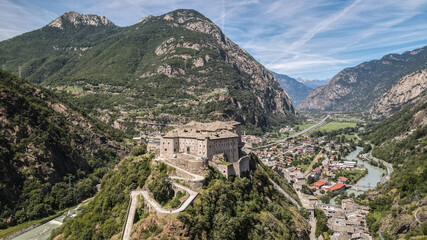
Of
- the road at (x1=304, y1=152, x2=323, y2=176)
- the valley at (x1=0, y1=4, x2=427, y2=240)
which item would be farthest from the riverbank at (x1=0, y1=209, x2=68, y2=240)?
the road at (x1=304, y1=152, x2=323, y2=176)

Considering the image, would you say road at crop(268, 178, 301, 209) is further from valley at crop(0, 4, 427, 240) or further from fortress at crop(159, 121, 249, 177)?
fortress at crop(159, 121, 249, 177)

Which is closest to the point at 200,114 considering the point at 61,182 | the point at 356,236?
the point at 61,182

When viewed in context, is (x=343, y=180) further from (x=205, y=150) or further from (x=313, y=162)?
(x=205, y=150)

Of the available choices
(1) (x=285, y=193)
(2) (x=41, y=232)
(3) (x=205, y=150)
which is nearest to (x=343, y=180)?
(1) (x=285, y=193)

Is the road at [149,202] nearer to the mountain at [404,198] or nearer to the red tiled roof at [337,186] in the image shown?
the mountain at [404,198]

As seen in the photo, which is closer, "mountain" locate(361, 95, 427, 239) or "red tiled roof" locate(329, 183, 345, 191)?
"mountain" locate(361, 95, 427, 239)

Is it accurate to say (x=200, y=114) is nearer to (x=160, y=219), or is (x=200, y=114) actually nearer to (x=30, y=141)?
(x=30, y=141)
